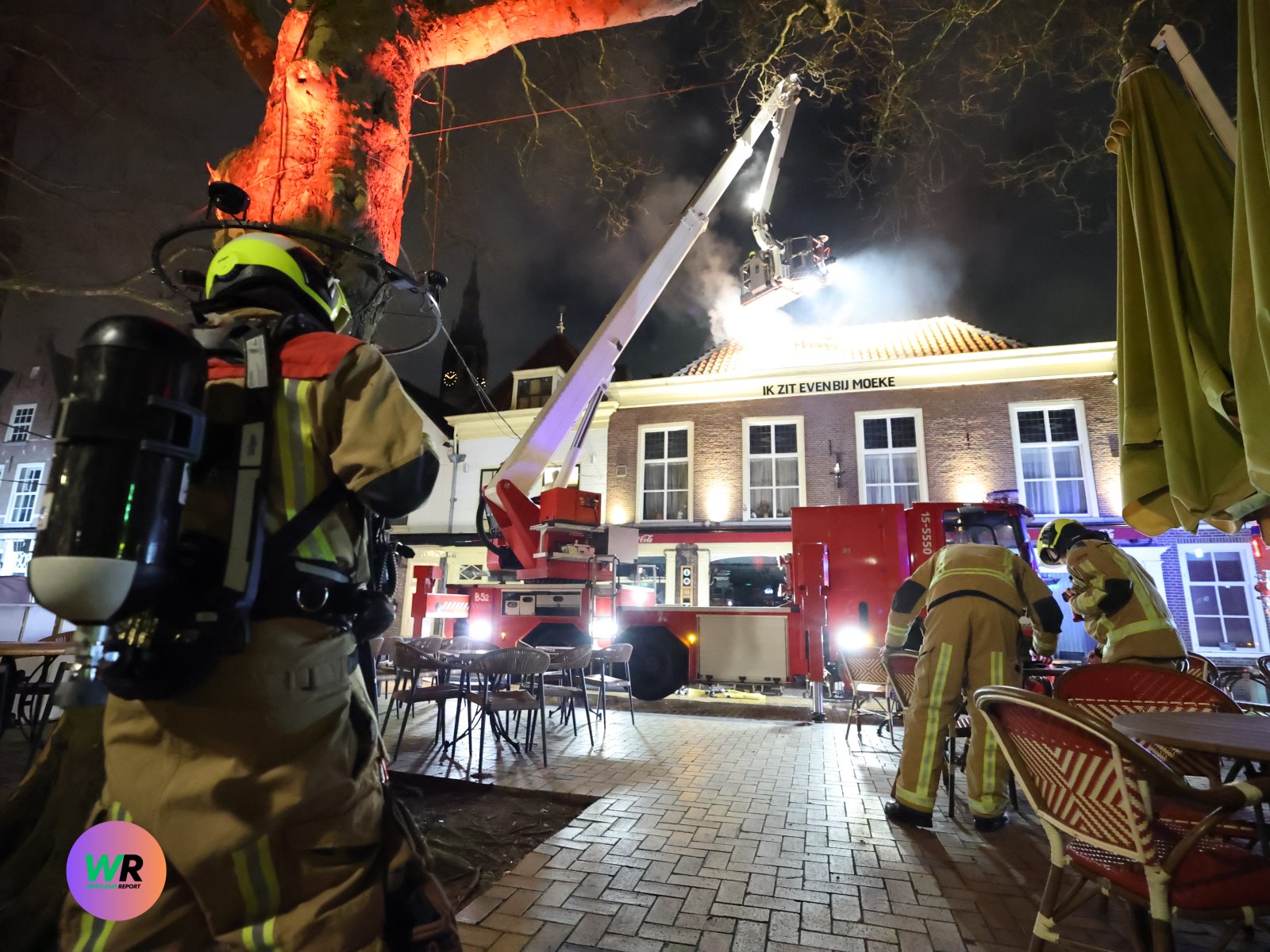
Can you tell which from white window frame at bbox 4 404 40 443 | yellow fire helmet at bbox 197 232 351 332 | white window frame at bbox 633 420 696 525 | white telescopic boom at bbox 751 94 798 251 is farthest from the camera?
white window frame at bbox 4 404 40 443

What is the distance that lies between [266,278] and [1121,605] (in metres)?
4.87

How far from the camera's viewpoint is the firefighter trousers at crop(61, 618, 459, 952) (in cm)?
119

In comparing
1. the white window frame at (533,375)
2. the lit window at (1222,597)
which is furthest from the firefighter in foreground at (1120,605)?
the white window frame at (533,375)

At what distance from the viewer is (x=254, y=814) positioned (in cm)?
121

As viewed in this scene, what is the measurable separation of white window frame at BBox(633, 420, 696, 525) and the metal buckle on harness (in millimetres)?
14328

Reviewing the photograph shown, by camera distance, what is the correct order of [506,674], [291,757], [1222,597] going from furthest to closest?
[1222,597] < [506,674] < [291,757]

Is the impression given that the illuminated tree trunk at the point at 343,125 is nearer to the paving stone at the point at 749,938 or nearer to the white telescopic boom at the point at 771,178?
the paving stone at the point at 749,938

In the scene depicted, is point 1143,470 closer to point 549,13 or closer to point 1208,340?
point 1208,340

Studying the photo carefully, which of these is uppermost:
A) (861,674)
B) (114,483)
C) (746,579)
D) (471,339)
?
(471,339)

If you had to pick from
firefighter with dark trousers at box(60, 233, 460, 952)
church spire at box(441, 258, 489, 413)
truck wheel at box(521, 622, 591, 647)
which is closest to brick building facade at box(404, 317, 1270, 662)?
truck wheel at box(521, 622, 591, 647)

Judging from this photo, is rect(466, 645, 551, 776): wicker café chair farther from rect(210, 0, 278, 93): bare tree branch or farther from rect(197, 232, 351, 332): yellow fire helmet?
rect(210, 0, 278, 93): bare tree branch

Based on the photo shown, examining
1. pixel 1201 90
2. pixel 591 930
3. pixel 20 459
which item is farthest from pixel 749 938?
pixel 20 459

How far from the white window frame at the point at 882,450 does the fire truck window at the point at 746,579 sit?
309cm

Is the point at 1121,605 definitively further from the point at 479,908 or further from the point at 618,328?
the point at 618,328
